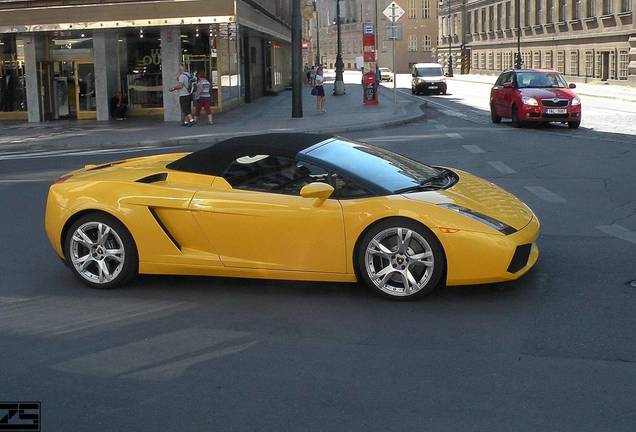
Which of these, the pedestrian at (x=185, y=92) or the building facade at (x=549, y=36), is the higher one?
the building facade at (x=549, y=36)

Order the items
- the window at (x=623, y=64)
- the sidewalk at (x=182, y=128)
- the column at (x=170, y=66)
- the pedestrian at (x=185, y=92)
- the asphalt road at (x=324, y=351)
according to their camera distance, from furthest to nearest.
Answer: the window at (x=623, y=64) < the column at (x=170, y=66) < the pedestrian at (x=185, y=92) < the sidewalk at (x=182, y=128) < the asphalt road at (x=324, y=351)

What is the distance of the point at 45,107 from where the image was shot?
101 feet

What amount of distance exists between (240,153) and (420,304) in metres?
1.94

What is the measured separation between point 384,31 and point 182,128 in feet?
332

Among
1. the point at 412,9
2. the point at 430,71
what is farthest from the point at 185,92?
the point at 412,9

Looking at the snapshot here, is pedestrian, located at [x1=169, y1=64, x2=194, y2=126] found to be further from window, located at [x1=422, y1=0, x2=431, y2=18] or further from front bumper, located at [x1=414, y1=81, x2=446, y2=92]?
window, located at [x1=422, y1=0, x2=431, y2=18]

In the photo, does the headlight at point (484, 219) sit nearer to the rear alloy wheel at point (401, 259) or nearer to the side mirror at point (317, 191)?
the rear alloy wheel at point (401, 259)

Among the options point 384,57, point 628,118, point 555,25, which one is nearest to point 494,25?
point 555,25

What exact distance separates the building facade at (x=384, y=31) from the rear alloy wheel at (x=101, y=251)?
345 feet

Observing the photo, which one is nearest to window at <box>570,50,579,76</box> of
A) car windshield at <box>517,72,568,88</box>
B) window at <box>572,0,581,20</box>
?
window at <box>572,0,581,20</box>

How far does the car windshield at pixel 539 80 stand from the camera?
78.8ft

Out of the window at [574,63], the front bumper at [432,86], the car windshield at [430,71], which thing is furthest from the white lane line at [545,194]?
the window at [574,63]

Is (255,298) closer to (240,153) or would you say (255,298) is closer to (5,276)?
(240,153)

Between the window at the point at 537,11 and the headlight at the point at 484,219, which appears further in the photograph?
the window at the point at 537,11
